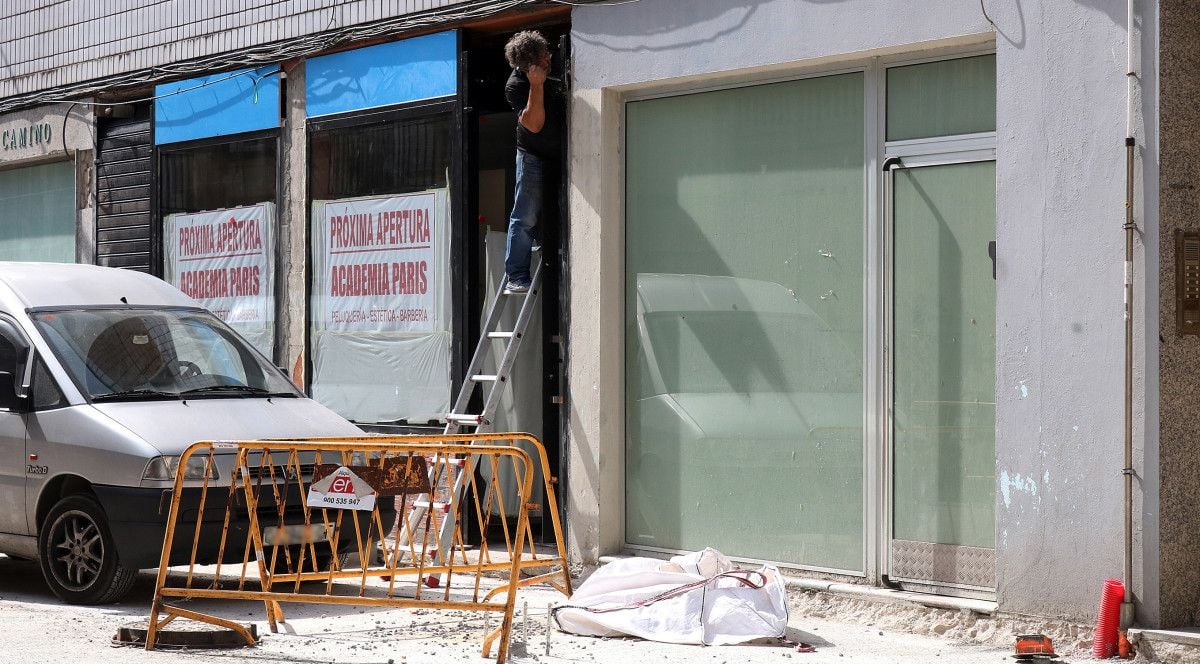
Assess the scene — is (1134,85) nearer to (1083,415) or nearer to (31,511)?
(1083,415)

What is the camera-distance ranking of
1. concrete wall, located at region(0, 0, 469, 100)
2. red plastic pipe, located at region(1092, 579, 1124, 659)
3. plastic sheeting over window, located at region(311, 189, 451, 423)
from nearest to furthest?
red plastic pipe, located at region(1092, 579, 1124, 659)
plastic sheeting over window, located at region(311, 189, 451, 423)
concrete wall, located at region(0, 0, 469, 100)

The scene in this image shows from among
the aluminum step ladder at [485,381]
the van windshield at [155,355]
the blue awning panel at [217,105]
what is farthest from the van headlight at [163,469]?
the blue awning panel at [217,105]

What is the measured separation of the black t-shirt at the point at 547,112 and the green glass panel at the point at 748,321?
0.59 meters

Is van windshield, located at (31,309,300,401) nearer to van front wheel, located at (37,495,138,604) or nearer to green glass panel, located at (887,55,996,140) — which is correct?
van front wheel, located at (37,495,138,604)

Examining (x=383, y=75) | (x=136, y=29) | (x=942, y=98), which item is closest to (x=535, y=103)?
(x=383, y=75)

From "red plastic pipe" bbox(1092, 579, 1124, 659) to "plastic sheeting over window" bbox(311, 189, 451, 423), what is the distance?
525 cm

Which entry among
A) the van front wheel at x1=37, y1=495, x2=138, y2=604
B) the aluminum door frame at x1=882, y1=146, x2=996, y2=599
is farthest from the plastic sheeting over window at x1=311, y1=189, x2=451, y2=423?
the aluminum door frame at x1=882, y1=146, x2=996, y2=599

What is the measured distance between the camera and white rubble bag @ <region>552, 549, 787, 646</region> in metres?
7.67

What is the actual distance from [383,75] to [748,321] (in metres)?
3.87

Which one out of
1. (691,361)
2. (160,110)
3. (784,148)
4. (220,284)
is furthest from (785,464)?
(160,110)

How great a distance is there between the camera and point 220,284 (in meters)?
13.0

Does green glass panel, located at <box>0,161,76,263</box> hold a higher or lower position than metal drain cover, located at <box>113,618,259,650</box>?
higher

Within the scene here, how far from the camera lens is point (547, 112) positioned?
10227 mm

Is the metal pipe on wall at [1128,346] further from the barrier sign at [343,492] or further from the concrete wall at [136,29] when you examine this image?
the concrete wall at [136,29]
